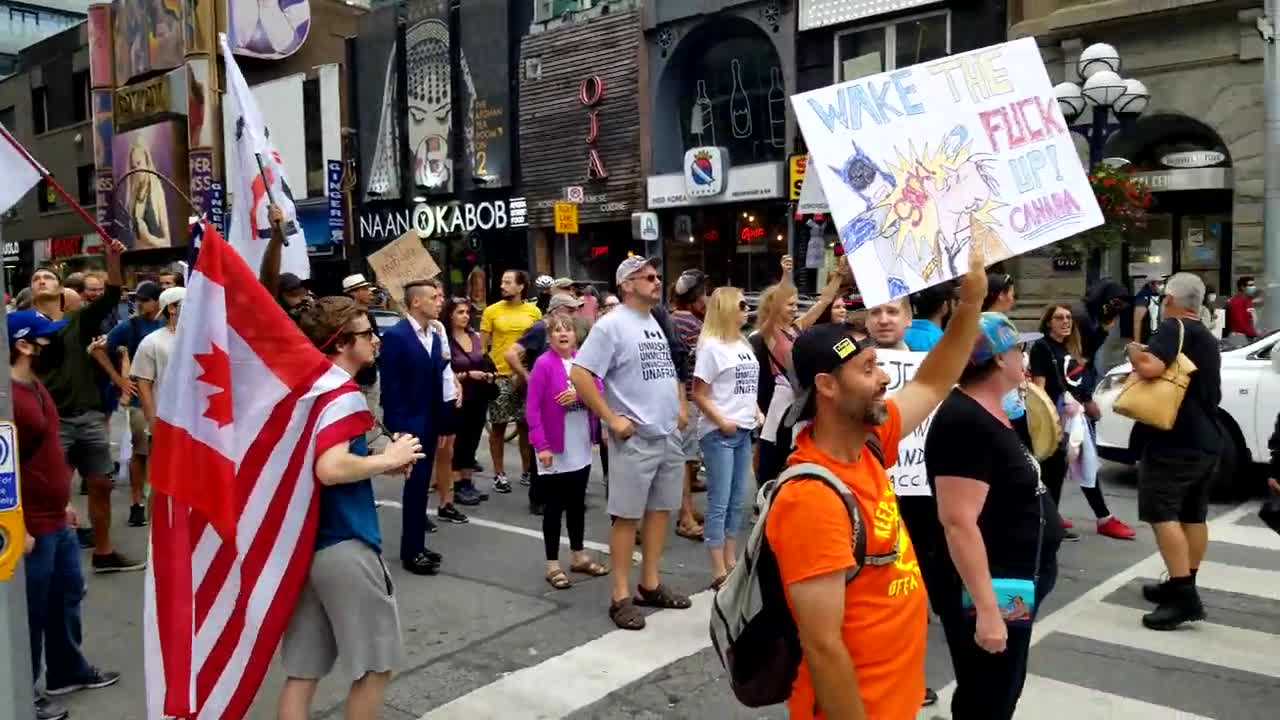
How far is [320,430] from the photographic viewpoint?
3.47 metres

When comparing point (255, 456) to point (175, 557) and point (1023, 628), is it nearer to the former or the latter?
point (175, 557)

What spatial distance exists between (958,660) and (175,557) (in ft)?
8.40

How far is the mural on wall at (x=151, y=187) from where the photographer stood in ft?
126

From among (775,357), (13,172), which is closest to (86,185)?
(775,357)

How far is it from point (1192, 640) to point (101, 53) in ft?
152

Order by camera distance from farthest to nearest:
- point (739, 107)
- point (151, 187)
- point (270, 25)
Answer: point (151, 187) < point (270, 25) < point (739, 107)

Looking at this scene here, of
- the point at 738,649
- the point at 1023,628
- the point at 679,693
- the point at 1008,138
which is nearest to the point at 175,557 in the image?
the point at 738,649

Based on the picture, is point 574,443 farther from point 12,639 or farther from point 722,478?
point 12,639

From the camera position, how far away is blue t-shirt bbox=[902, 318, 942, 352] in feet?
16.8

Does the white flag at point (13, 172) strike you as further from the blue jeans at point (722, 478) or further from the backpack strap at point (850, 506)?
the blue jeans at point (722, 478)

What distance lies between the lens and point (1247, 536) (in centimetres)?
730

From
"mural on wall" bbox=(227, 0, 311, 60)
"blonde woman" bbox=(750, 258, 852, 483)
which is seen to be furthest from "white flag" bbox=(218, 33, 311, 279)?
"mural on wall" bbox=(227, 0, 311, 60)

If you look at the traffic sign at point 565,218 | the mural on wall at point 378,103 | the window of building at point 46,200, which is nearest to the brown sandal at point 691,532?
the traffic sign at point 565,218

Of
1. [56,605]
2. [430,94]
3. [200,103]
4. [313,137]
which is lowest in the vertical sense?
[56,605]
